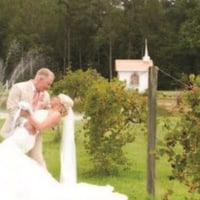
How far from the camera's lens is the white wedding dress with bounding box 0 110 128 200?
6773mm

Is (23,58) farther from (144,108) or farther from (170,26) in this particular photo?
(144,108)

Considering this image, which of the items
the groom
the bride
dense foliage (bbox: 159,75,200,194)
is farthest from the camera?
the groom

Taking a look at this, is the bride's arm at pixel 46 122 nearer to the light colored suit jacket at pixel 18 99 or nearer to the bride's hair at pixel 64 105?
the bride's hair at pixel 64 105

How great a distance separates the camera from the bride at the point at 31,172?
22.3 ft

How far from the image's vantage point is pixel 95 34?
67.0 metres

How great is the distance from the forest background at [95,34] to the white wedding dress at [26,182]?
5748cm

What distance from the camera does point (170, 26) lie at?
224 ft

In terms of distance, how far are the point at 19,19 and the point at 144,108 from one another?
55.0 m

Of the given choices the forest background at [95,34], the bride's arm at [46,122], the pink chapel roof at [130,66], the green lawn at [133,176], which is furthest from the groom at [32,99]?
the forest background at [95,34]

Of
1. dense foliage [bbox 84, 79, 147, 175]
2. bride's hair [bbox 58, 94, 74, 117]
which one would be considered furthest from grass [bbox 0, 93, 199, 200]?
bride's hair [bbox 58, 94, 74, 117]

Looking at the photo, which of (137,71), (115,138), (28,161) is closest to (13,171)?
(28,161)

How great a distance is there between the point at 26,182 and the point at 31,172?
8.4 inches

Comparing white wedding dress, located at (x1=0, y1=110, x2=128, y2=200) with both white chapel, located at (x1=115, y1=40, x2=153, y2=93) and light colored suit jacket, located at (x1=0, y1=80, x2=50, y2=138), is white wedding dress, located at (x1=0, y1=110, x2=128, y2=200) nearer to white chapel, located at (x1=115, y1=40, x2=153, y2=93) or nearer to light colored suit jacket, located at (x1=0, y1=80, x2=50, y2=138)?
light colored suit jacket, located at (x1=0, y1=80, x2=50, y2=138)

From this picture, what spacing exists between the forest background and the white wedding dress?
57.5 metres
